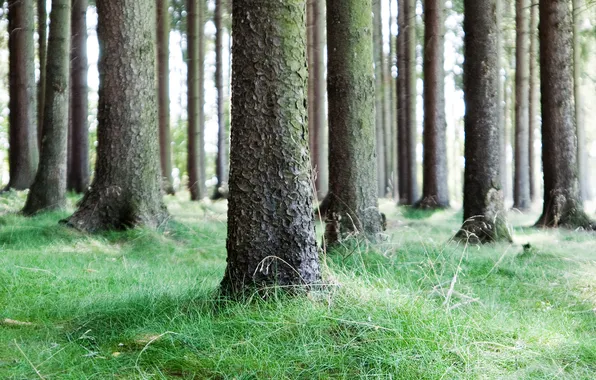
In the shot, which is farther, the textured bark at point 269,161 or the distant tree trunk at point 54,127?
the distant tree trunk at point 54,127

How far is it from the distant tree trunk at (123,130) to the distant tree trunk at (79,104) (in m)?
6.16

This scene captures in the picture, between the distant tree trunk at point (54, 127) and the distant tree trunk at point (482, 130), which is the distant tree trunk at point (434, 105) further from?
the distant tree trunk at point (54, 127)

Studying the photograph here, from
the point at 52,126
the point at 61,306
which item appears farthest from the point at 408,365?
the point at 52,126

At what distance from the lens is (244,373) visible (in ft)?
11.2

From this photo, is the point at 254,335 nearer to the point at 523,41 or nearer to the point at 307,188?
the point at 307,188

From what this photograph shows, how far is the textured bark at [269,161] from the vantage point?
449cm

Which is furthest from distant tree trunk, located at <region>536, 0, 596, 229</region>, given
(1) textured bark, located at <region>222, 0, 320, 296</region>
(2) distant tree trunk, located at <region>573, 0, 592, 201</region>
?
(1) textured bark, located at <region>222, 0, 320, 296</region>

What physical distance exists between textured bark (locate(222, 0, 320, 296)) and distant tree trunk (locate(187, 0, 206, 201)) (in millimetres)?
12926

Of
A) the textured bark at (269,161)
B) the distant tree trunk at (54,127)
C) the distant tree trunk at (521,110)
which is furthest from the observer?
the distant tree trunk at (521,110)

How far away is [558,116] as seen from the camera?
11.1 meters

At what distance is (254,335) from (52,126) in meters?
8.38

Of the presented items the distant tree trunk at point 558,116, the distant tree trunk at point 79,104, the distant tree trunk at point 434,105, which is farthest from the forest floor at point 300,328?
the distant tree trunk at point 434,105

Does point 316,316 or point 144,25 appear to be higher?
point 144,25

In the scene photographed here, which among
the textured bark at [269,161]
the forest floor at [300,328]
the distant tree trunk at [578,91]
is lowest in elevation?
the forest floor at [300,328]
